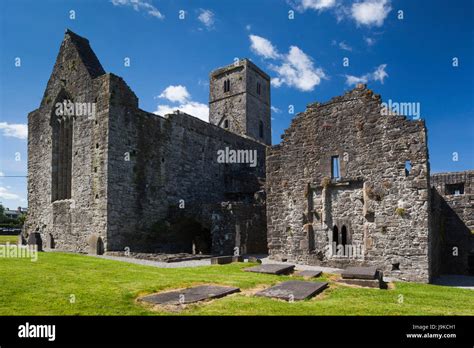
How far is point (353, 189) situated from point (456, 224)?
6948 mm

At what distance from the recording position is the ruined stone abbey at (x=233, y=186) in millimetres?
14445

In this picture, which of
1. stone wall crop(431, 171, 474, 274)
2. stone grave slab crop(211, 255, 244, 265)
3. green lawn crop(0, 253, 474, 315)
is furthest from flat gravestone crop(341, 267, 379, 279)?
stone wall crop(431, 171, 474, 274)

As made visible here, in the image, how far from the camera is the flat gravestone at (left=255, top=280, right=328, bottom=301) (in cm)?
781

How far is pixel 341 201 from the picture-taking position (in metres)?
15.8

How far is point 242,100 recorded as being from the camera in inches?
1795

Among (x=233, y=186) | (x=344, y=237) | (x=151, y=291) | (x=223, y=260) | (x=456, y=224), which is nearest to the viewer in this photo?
(x=151, y=291)

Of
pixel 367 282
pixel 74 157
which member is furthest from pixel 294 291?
pixel 74 157

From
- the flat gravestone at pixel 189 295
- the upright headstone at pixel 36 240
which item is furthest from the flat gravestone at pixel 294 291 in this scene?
the upright headstone at pixel 36 240

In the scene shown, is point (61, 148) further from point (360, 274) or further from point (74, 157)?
point (360, 274)

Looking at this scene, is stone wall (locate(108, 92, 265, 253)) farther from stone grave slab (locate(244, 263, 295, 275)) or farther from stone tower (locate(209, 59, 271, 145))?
stone tower (locate(209, 59, 271, 145))

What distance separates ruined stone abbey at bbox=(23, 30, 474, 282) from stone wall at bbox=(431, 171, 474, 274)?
5cm
